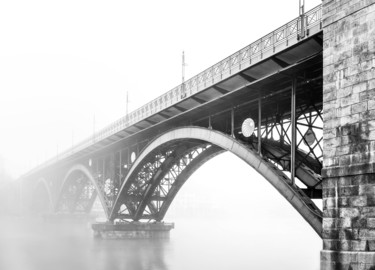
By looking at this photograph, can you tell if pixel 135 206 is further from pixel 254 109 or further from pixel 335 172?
pixel 335 172

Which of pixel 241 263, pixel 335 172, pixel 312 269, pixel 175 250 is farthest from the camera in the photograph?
pixel 175 250

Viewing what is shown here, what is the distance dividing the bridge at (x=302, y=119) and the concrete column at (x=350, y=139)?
32mm

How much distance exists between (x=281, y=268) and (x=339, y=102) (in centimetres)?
2300

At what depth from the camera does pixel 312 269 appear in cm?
3525

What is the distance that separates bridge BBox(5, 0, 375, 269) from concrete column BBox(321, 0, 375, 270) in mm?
32

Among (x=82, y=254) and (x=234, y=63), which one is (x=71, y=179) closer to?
(x=82, y=254)

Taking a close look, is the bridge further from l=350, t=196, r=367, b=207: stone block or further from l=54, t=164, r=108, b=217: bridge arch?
l=54, t=164, r=108, b=217: bridge arch

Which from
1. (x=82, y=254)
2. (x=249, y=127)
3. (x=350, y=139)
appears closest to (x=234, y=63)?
(x=249, y=127)

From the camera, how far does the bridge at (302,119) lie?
16.0 meters

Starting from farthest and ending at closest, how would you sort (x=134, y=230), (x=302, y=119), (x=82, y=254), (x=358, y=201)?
(x=134, y=230) → (x=82, y=254) → (x=302, y=119) → (x=358, y=201)

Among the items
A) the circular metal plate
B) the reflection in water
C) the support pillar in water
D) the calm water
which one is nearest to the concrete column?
the circular metal plate

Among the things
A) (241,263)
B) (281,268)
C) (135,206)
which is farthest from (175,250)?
(281,268)

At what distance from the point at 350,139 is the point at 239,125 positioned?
52.8 feet

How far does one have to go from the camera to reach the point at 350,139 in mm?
16312
